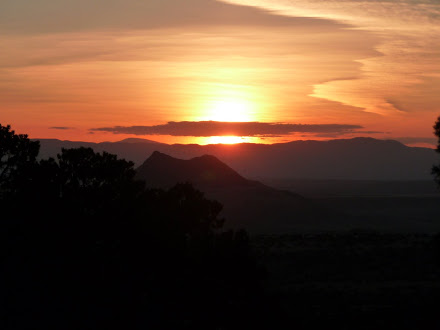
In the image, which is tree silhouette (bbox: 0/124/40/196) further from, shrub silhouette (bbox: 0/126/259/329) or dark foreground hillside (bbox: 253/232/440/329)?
dark foreground hillside (bbox: 253/232/440/329)

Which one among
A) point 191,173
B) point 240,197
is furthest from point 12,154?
point 191,173

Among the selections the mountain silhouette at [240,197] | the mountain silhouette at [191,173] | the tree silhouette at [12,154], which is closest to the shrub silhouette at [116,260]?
the tree silhouette at [12,154]

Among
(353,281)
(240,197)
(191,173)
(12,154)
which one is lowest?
(240,197)

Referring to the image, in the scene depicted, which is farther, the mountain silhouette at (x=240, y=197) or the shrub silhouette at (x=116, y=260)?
the mountain silhouette at (x=240, y=197)

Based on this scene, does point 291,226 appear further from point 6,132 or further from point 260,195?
point 6,132

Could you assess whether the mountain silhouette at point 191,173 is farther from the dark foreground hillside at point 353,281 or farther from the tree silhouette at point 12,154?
the tree silhouette at point 12,154

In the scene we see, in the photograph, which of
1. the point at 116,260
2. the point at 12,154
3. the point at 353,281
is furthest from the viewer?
the point at 353,281

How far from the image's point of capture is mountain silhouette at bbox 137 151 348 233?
126 metres

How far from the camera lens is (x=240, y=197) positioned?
467 ft

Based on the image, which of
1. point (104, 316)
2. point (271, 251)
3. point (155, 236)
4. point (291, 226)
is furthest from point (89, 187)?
point (291, 226)

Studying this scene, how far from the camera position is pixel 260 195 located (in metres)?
146

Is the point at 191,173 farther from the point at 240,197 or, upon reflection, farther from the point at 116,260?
the point at 116,260

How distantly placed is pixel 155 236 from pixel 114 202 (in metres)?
3.32

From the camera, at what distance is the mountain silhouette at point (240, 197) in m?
126
